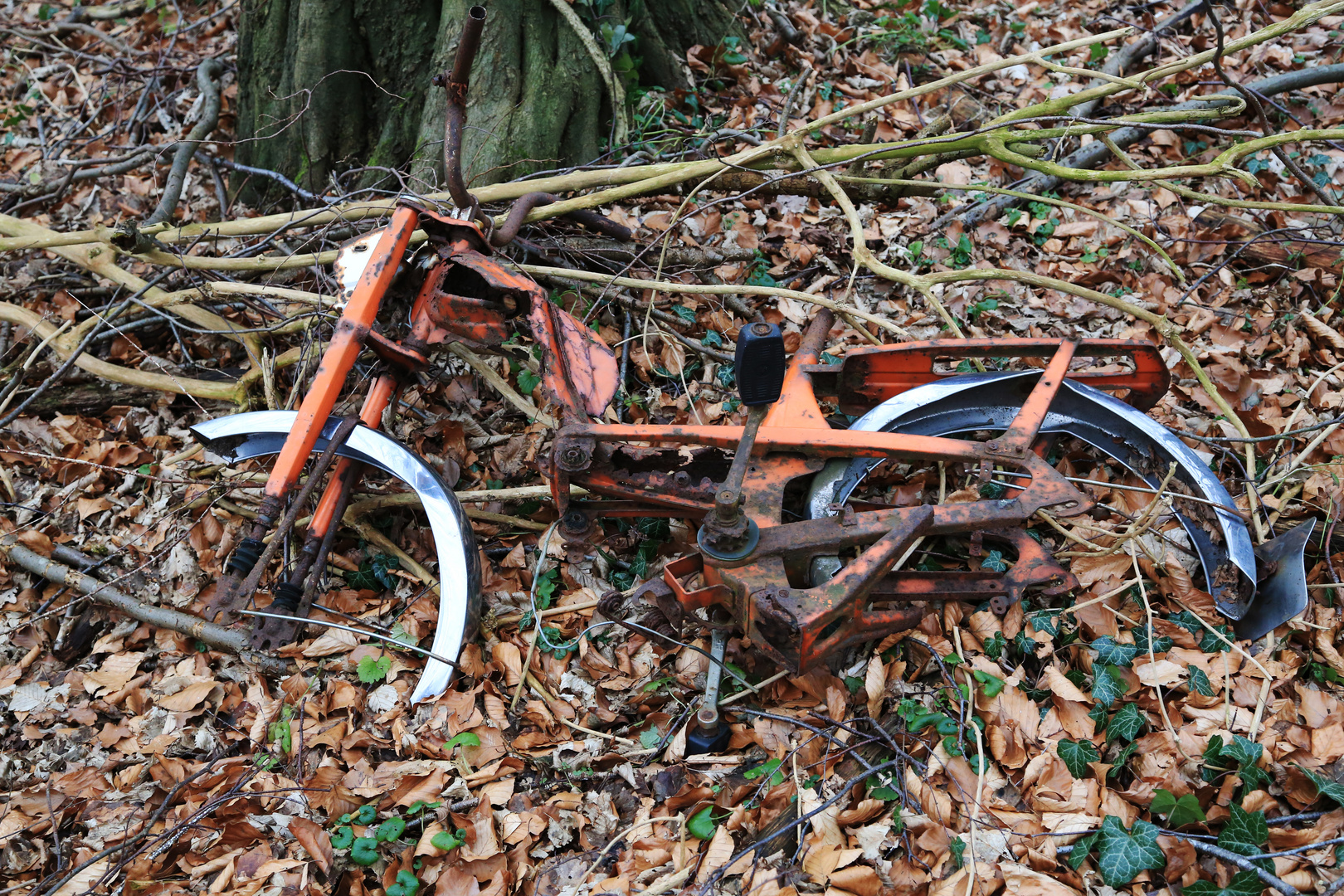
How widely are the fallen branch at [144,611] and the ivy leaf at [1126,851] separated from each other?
8.79 ft

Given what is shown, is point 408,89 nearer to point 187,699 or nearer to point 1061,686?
point 187,699

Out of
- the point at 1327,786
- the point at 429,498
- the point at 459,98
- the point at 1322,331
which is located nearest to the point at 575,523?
the point at 429,498

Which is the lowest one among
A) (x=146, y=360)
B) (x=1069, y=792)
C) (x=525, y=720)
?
(x=1069, y=792)

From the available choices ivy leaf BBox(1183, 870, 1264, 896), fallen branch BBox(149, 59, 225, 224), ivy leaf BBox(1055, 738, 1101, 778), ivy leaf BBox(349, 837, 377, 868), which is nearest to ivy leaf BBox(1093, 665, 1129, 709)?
ivy leaf BBox(1055, 738, 1101, 778)

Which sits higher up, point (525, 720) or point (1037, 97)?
point (1037, 97)

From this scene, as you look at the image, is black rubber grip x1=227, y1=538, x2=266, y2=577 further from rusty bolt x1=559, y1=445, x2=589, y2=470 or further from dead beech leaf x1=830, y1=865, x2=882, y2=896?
dead beech leaf x1=830, y1=865, x2=882, y2=896

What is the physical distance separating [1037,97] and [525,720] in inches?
178

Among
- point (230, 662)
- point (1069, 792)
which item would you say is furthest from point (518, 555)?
point (1069, 792)

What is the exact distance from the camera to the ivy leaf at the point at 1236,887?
2115 mm

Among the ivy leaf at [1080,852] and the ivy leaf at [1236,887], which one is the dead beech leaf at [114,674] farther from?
the ivy leaf at [1236,887]

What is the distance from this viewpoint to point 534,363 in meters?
3.68

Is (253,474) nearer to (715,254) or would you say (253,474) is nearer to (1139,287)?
(715,254)

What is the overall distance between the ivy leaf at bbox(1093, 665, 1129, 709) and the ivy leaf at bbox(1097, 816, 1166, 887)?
1.32 ft

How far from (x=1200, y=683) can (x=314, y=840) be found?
107 inches
